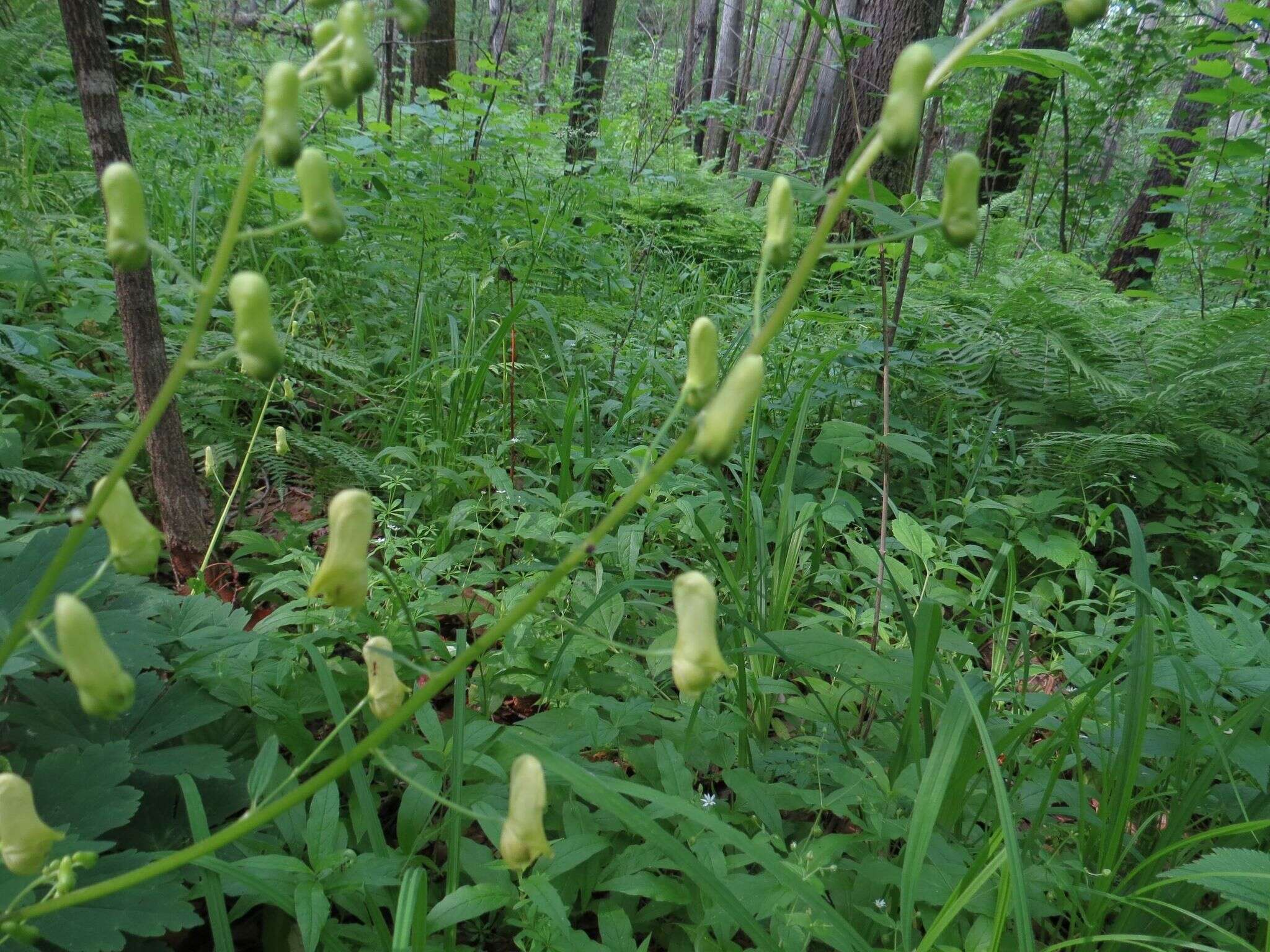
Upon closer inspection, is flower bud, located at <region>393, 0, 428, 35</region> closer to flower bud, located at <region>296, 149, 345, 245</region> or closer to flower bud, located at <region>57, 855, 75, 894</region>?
flower bud, located at <region>296, 149, 345, 245</region>

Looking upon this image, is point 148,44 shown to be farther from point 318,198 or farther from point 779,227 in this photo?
point 779,227

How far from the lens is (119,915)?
96 cm

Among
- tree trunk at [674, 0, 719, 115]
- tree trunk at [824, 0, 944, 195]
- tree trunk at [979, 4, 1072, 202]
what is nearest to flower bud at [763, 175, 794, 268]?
tree trunk at [824, 0, 944, 195]

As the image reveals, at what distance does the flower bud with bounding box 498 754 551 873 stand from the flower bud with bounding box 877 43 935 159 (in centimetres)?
58

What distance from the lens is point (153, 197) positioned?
3.17m

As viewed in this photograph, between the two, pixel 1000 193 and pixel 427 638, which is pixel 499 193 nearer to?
pixel 427 638

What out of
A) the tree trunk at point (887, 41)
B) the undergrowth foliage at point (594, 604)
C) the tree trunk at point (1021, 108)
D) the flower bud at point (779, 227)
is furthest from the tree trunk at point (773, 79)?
the flower bud at point (779, 227)

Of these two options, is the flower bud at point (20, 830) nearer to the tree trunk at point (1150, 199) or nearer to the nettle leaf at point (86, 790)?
the nettle leaf at point (86, 790)

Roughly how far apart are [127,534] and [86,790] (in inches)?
23.9

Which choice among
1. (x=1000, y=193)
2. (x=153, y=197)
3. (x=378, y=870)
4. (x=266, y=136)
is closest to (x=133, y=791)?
(x=378, y=870)

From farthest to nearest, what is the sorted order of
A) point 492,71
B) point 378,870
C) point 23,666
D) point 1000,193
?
point 1000,193, point 492,71, point 378,870, point 23,666

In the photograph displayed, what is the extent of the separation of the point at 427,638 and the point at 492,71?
3.79m

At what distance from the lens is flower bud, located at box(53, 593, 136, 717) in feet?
1.76

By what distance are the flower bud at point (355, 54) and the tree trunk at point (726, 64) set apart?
46.1 feet
